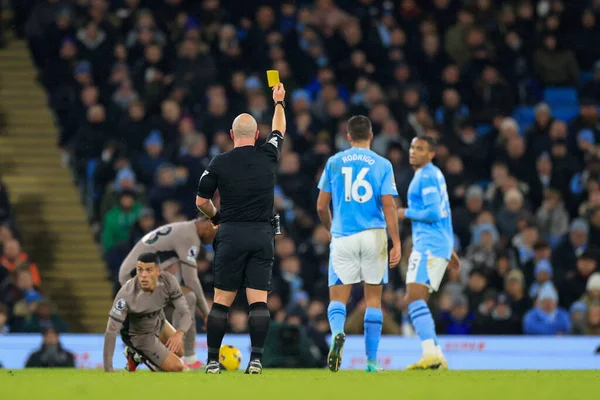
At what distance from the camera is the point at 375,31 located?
909 inches

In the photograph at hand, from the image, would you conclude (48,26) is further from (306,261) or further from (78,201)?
(306,261)

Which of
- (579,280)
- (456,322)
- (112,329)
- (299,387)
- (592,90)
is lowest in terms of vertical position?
(456,322)

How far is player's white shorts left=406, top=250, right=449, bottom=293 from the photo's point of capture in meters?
13.3

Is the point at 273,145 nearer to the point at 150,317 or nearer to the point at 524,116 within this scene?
the point at 150,317

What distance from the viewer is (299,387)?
9398 mm

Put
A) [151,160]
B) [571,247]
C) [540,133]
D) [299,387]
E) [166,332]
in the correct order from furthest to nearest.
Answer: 1. [540,133]
2. [151,160]
3. [571,247]
4. [166,332]
5. [299,387]

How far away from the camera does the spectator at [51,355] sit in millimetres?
16234

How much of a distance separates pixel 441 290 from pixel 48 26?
900cm

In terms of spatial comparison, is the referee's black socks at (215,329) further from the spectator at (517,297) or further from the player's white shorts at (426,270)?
the spectator at (517,297)

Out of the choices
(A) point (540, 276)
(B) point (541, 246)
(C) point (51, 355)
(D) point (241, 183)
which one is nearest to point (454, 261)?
(D) point (241, 183)

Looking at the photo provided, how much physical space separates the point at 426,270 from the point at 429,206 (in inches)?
25.6

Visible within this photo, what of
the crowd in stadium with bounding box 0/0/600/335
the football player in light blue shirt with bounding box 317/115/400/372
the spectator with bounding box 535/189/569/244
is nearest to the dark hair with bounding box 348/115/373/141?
the football player in light blue shirt with bounding box 317/115/400/372

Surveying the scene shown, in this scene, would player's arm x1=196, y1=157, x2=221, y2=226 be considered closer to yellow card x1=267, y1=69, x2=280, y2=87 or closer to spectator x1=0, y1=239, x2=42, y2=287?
yellow card x1=267, y1=69, x2=280, y2=87

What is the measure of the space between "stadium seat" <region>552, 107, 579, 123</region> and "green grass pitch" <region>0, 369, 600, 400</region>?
12.3 m
